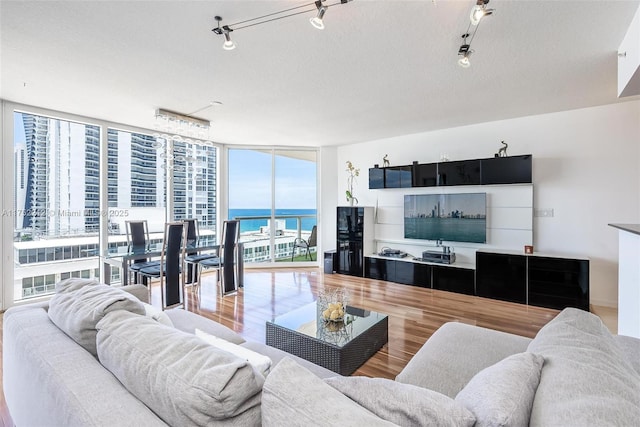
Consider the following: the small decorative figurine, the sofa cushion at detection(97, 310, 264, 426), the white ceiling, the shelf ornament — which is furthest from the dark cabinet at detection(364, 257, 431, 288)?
the sofa cushion at detection(97, 310, 264, 426)

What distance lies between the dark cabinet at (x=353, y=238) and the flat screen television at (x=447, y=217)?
0.69m

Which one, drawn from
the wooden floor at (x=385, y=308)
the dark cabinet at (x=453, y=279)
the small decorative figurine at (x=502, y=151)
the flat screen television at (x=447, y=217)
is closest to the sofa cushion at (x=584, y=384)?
the wooden floor at (x=385, y=308)

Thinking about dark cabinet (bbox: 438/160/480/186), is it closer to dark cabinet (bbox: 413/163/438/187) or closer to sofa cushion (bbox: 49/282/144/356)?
dark cabinet (bbox: 413/163/438/187)

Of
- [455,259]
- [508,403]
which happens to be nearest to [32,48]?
[508,403]

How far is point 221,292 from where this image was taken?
4.14m

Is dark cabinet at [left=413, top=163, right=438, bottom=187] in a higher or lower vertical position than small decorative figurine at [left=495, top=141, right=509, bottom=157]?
lower

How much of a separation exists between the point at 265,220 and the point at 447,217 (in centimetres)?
352

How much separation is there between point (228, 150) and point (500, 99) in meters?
4.79

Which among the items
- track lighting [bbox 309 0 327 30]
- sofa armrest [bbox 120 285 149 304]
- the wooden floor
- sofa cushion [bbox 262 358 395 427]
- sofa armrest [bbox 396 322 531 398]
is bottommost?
the wooden floor

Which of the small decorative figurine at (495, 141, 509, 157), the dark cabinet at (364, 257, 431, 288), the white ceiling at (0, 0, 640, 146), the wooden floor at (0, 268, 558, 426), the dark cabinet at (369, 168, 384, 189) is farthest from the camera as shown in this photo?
the dark cabinet at (369, 168, 384, 189)

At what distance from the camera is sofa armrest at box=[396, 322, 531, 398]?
4.57 ft

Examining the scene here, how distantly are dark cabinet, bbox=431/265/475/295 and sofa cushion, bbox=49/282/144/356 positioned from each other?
13.7 ft

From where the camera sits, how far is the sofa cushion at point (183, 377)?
75 centimetres

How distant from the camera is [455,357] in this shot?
160 cm
